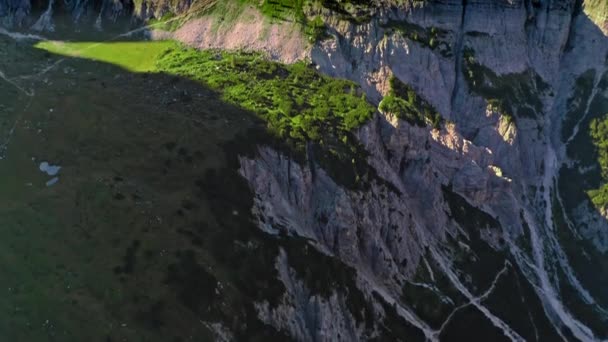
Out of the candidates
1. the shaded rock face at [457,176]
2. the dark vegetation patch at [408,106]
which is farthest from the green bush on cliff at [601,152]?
the dark vegetation patch at [408,106]

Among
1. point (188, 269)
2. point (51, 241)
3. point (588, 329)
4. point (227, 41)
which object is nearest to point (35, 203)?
point (51, 241)

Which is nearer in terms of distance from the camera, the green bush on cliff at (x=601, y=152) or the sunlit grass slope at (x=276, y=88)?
the sunlit grass slope at (x=276, y=88)

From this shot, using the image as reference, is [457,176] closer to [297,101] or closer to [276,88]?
[297,101]

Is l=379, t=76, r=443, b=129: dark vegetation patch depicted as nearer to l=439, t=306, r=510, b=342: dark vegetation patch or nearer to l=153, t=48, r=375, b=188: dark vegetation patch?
l=153, t=48, r=375, b=188: dark vegetation patch

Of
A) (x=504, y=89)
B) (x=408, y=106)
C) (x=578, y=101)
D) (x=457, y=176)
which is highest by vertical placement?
(x=578, y=101)

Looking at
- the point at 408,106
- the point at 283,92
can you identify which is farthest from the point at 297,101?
the point at 408,106

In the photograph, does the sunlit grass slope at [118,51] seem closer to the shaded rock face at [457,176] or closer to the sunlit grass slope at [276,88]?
the sunlit grass slope at [276,88]

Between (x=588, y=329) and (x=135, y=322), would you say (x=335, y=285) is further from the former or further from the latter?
(x=588, y=329)

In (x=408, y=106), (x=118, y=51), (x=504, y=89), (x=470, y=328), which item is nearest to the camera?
(x=470, y=328)
